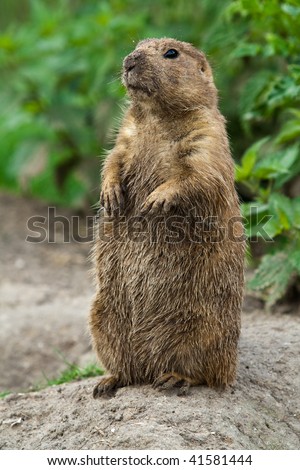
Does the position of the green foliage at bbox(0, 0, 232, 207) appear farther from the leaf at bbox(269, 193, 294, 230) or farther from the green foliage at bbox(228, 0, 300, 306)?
the leaf at bbox(269, 193, 294, 230)

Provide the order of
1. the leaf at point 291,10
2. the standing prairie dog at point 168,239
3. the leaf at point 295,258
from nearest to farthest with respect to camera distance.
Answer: the standing prairie dog at point 168,239 < the leaf at point 295,258 < the leaf at point 291,10

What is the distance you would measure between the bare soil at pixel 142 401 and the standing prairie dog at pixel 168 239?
0.18m

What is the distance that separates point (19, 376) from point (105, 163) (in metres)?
2.33

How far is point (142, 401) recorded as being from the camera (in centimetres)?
499

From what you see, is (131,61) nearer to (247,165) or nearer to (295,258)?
(247,165)

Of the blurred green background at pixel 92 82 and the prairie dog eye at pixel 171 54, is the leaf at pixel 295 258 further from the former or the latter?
the prairie dog eye at pixel 171 54

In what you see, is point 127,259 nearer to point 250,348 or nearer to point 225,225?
point 225,225

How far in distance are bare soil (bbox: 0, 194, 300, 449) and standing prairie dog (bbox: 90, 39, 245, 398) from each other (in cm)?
18

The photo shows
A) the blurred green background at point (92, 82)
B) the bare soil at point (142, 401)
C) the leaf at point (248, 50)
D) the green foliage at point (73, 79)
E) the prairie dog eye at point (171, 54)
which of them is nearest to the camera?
the bare soil at point (142, 401)

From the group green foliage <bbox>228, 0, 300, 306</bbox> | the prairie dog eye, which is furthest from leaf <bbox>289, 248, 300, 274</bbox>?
the prairie dog eye

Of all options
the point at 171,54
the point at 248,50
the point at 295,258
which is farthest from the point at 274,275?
the point at 171,54

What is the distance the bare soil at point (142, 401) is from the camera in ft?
15.3

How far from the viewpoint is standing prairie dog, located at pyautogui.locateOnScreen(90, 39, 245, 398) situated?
197 inches
